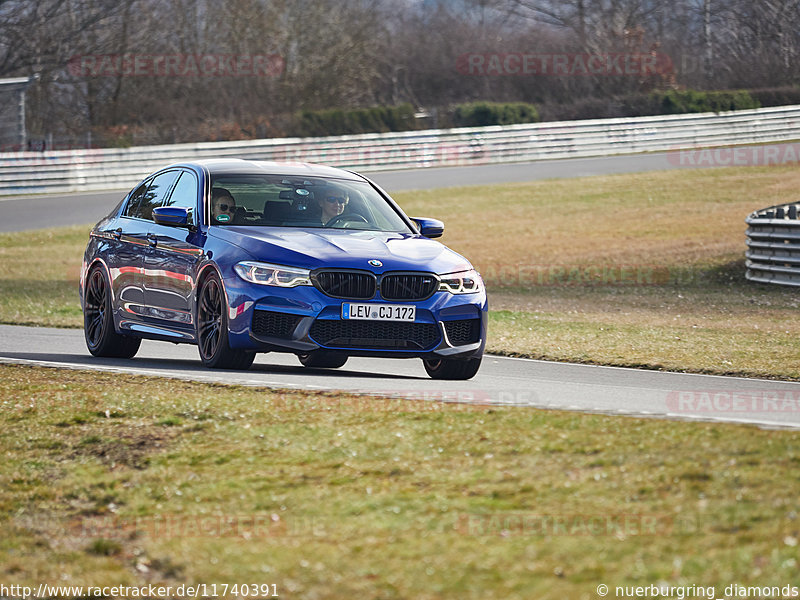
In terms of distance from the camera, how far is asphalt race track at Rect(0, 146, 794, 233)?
3509 centimetres

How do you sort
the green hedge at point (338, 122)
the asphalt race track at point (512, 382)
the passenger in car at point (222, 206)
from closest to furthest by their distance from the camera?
the asphalt race track at point (512, 382) → the passenger in car at point (222, 206) → the green hedge at point (338, 122)

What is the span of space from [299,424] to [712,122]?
44.2 metres

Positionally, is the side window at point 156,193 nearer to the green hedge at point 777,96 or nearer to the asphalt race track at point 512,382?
the asphalt race track at point 512,382

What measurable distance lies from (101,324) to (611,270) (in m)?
17.5

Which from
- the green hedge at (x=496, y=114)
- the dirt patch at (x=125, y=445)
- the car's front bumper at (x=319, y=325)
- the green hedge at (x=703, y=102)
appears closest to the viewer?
the dirt patch at (x=125, y=445)

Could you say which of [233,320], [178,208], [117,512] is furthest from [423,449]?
[178,208]

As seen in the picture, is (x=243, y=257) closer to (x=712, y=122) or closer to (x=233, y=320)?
(x=233, y=320)

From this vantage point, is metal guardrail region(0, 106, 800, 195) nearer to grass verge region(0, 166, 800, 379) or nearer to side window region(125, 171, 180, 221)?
grass verge region(0, 166, 800, 379)

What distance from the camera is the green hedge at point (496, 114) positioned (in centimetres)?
5512

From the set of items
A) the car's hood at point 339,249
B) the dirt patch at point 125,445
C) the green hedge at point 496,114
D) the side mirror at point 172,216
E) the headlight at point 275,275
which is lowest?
the green hedge at point 496,114

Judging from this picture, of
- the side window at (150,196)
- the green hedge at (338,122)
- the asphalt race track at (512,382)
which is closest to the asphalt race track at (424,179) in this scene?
the green hedge at (338,122)

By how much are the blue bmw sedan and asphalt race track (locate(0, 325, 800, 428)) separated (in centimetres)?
28

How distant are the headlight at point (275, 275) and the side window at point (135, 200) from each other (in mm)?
2678

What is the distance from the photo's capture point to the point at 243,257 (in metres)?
9.88
